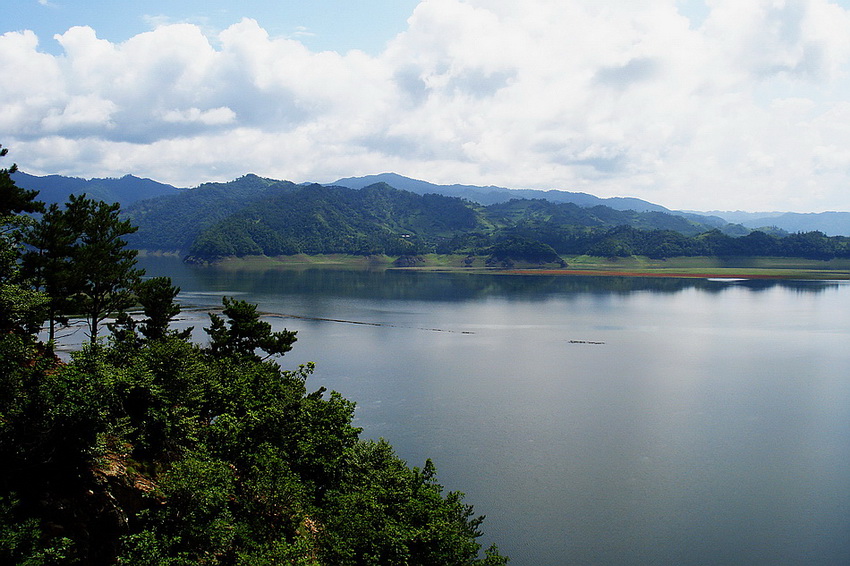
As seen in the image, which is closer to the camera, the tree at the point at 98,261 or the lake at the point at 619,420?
the lake at the point at 619,420

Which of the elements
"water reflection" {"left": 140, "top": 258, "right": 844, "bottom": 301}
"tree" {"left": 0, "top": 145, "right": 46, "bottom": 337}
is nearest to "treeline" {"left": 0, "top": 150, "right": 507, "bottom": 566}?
"tree" {"left": 0, "top": 145, "right": 46, "bottom": 337}

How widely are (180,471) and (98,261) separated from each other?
21102 millimetres

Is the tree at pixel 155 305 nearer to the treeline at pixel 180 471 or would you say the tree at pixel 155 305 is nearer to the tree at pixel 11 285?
the treeline at pixel 180 471

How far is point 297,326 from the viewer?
79625 mm

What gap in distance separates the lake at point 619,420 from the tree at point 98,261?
17.2 metres

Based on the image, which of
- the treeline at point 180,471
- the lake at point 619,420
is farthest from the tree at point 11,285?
the lake at point 619,420

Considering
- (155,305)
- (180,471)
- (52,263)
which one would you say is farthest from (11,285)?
(155,305)

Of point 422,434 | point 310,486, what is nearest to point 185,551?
point 310,486

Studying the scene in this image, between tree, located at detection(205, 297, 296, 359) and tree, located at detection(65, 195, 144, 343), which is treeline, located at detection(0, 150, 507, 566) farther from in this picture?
tree, located at detection(205, 297, 296, 359)

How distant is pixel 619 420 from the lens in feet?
131

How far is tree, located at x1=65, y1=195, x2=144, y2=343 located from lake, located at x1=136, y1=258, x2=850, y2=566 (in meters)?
17.2

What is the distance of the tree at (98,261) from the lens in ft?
103

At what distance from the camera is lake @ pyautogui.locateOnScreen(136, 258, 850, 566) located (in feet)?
83.0

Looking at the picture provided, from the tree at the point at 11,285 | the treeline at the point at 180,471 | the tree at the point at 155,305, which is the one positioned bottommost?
the treeline at the point at 180,471
